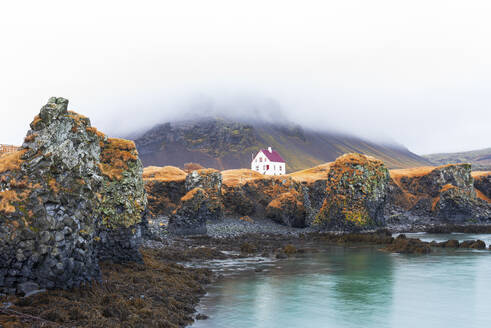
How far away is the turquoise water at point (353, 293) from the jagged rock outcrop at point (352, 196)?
23917mm

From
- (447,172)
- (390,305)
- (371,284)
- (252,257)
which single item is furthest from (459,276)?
(447,172)

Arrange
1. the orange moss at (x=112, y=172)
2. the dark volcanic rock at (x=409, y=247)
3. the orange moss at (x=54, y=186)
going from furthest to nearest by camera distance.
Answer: the dark volcanic rock at (x=409, y=247) < the orange moss at (x=112, y=172) < the orange moss at (x=54, y=186)

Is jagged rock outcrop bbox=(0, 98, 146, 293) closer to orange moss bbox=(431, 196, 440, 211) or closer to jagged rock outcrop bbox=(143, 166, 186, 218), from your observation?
jagged rock outcrop bbox=(143, 166, 186, 218)

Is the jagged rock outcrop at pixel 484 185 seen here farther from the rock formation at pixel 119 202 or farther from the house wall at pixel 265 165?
the rock formation at pixel 119 202

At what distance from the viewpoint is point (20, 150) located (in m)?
17.4

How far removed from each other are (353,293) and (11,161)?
21.9 meters

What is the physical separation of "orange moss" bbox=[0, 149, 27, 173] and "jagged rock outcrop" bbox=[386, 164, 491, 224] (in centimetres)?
7864

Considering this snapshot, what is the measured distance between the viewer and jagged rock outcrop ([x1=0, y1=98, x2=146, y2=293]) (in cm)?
1532

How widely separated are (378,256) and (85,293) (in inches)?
1337

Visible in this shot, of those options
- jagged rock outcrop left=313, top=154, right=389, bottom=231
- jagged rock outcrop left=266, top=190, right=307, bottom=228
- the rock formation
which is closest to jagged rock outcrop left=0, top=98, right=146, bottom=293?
the rock formation

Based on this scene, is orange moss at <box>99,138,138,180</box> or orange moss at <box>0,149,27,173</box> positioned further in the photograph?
orange moss at <box>99,138,138,180</box>

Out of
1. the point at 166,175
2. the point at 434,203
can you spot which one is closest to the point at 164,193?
the point at 166,175

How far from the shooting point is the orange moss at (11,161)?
16322mm

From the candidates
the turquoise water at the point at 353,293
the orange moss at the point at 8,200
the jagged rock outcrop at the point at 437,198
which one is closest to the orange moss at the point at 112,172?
the turquoise water at the point at 353,293
